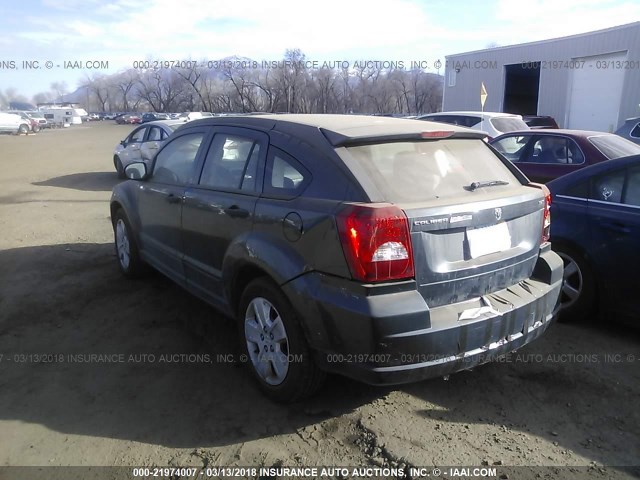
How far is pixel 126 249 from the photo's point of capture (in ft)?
18.2

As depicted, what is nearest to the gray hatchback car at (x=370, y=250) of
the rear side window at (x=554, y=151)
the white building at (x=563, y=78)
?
the rear side window at (x=554, y=151)

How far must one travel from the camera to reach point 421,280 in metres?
2.72

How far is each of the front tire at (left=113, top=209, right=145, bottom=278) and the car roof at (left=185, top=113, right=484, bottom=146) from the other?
2.17 m

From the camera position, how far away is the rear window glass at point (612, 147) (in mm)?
7496

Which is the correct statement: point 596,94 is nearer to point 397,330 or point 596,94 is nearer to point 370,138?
point 370,138

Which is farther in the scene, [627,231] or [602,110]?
[602,110]

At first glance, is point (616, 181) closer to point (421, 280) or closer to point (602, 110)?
point (421, 280)

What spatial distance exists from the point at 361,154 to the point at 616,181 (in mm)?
2500

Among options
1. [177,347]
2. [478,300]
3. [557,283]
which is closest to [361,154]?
[478,300]

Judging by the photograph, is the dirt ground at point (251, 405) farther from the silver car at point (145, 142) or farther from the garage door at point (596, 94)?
the garage door at point (596, 94)

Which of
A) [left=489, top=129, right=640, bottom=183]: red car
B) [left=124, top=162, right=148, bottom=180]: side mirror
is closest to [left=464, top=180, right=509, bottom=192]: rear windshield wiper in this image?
[left=124, top=162, right=148, bottom=180]: side mirror

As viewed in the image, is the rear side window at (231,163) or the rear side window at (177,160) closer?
the rear side window at (231,163)

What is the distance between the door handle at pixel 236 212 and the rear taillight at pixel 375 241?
2.97 feet

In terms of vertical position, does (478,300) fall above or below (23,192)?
above
